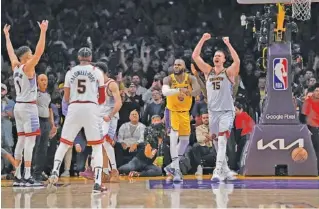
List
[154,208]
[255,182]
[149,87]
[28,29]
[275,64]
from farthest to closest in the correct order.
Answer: [28,29], [149,87], [275,64], [255,182], [154,208]

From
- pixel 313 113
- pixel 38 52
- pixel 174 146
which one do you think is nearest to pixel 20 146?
pixel 38 52

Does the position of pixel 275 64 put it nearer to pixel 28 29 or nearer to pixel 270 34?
pixel 270 34

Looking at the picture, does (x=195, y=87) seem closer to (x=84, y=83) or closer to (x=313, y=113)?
(x=84, y=83)

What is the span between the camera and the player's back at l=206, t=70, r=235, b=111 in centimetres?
1051

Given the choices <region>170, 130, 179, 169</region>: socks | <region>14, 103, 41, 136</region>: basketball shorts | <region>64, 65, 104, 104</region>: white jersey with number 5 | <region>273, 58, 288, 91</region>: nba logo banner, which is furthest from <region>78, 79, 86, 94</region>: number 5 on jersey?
<region>273, 58, 288, 91</region>: nba logo banner

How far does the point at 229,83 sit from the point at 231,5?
23.3 ft

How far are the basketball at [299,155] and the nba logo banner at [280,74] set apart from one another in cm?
109

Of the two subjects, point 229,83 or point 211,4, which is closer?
point 229,83

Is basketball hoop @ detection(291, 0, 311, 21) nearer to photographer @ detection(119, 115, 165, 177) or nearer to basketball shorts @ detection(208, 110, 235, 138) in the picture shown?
basketball shorts @ detection(208, 110, 235, 138)

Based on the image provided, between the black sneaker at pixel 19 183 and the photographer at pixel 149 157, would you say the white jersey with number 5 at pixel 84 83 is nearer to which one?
the black sneaker at pixel 19 183

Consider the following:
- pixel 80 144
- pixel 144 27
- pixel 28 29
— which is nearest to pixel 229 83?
pixel 80 144

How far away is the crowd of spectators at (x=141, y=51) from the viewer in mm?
12531

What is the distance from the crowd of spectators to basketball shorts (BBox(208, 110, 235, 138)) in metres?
1.82

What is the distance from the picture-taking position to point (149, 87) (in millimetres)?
14648
